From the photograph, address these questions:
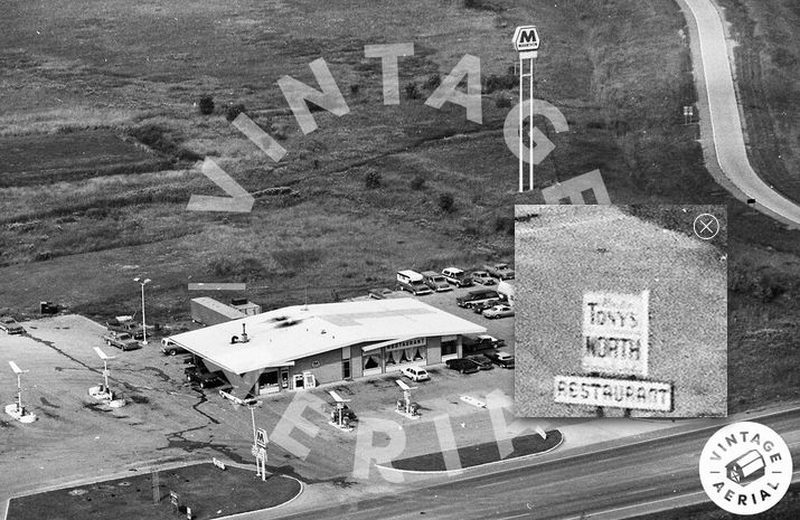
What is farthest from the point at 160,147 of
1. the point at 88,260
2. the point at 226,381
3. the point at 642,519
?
the point at 642,519

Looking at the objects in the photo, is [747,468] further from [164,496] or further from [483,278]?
[483,278]

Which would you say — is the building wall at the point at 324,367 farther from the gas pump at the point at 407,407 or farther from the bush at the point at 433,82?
the bush at the point at 433,82

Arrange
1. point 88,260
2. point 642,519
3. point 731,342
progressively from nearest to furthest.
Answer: point 642,519 → point 731,342 → point 88,260

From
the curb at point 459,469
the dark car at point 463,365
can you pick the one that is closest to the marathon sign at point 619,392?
the curb at point 459,469

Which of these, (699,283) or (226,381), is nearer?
(699,283)

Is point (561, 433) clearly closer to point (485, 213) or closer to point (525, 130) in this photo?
point (485, 213)

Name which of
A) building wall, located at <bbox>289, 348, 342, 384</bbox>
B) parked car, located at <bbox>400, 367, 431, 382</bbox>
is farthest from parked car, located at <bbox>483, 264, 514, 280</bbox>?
building wall, located at <bbox>289, 348, 342, 384</bbox>
